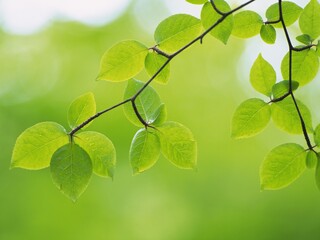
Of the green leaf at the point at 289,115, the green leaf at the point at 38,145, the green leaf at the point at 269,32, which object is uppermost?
the green leaf at the point at 38,145

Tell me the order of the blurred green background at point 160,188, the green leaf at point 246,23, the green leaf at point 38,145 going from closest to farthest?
the green leaf at point 38,145, the green leaf at point 246,23, the blurred green background at point 160,188

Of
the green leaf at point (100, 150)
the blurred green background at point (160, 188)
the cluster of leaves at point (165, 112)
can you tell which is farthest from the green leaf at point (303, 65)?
the blurred green background at point (160, 188)

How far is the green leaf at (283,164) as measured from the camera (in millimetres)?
590

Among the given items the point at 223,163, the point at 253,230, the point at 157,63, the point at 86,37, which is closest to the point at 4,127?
the point at 86,37

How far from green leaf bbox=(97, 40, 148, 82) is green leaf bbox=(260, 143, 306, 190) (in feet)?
0.57

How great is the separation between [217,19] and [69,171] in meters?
0.23

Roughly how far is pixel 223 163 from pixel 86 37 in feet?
6.14

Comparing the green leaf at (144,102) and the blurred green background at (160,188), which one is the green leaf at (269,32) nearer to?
the green leaf at (144,102)

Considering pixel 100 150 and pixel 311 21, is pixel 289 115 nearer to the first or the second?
pixel 311 21

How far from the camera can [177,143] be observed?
1.85ft

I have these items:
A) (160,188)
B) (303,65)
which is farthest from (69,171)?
(160,188)

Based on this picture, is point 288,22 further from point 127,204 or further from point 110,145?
point 127,204

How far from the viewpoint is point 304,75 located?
2.10 ft

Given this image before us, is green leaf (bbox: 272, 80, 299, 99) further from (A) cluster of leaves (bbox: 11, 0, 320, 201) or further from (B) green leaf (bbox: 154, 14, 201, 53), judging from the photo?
(B) green leaf (bbox: 154, 14, 201, 53)
